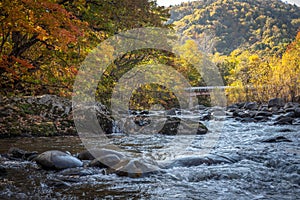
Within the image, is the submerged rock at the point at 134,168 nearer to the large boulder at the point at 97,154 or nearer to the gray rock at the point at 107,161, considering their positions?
the gray rock at the point at 107,161

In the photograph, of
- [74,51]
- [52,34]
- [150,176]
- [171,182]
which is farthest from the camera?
[74,51]

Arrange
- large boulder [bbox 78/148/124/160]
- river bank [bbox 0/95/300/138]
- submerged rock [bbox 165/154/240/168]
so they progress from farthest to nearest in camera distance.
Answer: river bank [bbox 0/95/300/138] < large boulder [bbox 78/148/124/160] < submerged rock [bbox 165/154/240/168]

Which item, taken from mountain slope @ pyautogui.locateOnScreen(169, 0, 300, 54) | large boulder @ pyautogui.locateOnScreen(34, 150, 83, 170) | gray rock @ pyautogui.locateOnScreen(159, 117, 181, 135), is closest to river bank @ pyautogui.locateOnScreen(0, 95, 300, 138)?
gray rock @ pyautogui.locateOnScreen(159, 117, 181, 135)

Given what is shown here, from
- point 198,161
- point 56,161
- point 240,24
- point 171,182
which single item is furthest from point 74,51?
point 240,24

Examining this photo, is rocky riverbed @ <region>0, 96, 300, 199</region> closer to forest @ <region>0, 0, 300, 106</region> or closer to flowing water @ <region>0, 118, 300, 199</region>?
flowing water @ <region>0, 118, 300, 199</region>

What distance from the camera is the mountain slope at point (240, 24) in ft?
245

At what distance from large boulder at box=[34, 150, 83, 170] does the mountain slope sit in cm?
6764

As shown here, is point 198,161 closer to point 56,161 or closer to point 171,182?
point 171,182

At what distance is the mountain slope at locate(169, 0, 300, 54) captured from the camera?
2945 inches

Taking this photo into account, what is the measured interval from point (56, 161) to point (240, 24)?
92.6 meters

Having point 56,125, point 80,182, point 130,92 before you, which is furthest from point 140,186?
point 130,92

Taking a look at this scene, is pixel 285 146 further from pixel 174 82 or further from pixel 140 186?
pixel 174 82

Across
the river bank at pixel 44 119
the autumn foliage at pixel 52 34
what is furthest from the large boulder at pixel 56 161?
the river bank at pixel 44 119

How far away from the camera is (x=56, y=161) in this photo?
12.7 feet
